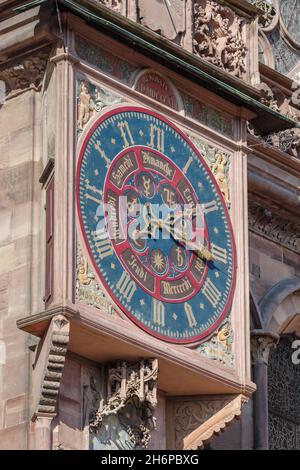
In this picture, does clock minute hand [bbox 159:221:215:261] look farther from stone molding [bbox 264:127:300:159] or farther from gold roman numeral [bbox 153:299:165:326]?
stone molding [bbox 264:127:300:159]

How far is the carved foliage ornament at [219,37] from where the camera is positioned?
82.8 feet

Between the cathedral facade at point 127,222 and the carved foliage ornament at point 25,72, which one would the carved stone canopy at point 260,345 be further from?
the carved foliage ornament at point 25,72

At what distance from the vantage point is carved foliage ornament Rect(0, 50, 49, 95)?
24.0m

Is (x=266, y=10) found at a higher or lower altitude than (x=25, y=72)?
higher

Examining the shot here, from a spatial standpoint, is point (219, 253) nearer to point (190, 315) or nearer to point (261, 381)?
point (190, 315)

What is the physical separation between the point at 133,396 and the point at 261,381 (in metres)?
3.16

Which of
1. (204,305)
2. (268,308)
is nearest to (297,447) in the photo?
(268,308)

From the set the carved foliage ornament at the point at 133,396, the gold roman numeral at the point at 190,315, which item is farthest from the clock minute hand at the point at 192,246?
the carved foliage ornament at the point at 133,396

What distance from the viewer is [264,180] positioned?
26828mm

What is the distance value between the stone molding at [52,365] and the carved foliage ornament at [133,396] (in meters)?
0.62

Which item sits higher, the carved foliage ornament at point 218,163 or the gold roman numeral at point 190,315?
the carved foliage ornament at point 218,163

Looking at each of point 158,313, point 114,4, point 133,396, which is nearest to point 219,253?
point 158,313

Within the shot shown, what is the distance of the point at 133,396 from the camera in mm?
23312
